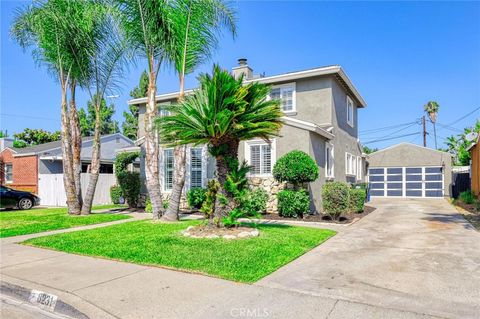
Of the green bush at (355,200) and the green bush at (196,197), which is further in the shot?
the green bush at (196,197)

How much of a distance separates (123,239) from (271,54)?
11.5 m

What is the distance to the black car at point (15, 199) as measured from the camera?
1681cm

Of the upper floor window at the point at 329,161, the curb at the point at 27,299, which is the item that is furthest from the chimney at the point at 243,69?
the curb at the point at 27,299

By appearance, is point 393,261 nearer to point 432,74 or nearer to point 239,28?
point 239,28

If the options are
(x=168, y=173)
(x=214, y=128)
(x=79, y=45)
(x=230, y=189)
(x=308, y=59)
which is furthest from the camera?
(x=308, y=59)

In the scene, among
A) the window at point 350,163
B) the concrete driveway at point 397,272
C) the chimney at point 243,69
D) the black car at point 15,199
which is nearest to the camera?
the concrete driveway at point 397,272

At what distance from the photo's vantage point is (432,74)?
19.1 metres

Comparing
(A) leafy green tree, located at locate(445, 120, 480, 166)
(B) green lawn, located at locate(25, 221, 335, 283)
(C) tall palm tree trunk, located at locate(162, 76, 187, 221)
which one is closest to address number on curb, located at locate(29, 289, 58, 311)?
(B) green lawn, located at locate(25, 221, 335, 283)

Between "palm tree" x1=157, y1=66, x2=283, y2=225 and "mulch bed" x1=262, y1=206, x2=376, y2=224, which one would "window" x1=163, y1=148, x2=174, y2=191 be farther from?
"palm tree" x1=157, y1=66, x2=283, y2=225

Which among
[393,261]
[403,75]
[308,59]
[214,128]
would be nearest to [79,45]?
[214,128]

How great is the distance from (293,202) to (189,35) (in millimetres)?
6947

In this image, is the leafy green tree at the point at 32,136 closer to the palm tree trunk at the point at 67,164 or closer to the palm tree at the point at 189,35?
the palm tree trunk at the point at 67,164

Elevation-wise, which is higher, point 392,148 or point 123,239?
point 392,148

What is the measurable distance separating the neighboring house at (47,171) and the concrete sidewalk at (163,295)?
1454cm
